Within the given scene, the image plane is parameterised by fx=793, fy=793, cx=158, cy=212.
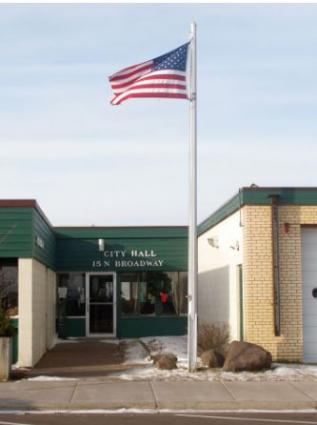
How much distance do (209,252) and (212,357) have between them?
9.49 metres

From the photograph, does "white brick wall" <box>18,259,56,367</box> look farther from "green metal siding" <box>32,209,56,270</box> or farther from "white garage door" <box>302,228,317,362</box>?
"white garage door" <box>302,228,317,362</box>

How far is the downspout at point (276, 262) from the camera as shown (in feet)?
57.7

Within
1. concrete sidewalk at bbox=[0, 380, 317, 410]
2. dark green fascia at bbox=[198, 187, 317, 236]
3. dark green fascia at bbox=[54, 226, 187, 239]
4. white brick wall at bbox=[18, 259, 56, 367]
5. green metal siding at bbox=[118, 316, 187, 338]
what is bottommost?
concrete sidewalk at bbox=[0, 380, 317, 410]

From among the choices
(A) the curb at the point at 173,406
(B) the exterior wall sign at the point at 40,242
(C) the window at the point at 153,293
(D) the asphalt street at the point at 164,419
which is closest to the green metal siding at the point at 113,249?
(C) the window at the point at 153,293

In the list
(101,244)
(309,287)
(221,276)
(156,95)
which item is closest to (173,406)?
(156,95)

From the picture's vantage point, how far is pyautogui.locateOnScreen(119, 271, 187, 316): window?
1131 inches

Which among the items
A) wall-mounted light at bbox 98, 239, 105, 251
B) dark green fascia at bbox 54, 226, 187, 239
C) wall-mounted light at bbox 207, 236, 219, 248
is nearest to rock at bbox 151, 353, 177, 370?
wall-mounted light at bbox 207, 236, 219, 248

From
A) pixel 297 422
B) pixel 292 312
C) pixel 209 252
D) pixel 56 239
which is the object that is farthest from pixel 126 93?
pixel 56 239

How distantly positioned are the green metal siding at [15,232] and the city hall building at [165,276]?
0.02 m

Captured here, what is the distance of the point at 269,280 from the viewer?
17766mm

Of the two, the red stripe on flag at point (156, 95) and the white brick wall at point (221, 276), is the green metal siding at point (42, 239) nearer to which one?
the red stripe on flag at point (156, 95)

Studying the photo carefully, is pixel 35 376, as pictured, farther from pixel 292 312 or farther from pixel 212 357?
pixel 292 312

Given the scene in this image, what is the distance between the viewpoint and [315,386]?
571 inches

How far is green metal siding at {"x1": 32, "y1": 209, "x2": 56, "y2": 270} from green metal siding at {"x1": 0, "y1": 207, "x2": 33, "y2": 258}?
410 mm
